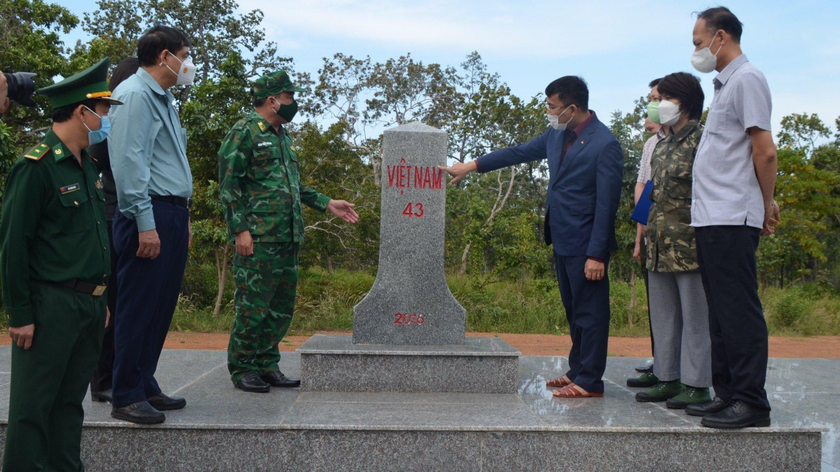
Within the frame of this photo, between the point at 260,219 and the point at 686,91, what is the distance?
2662 millimetres

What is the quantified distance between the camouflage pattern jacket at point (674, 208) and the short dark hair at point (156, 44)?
2.81 metres

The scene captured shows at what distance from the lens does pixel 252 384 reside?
13.8ft

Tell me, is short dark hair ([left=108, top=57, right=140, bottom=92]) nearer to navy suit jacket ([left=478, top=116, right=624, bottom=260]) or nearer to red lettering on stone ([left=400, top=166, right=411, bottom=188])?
red lettering on stone ([left=400, top=166, right=411, bottom=188])

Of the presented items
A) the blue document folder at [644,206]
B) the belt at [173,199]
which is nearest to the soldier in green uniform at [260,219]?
the belt at [173,199]

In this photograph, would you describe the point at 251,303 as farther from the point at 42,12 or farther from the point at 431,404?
the point at 42,12

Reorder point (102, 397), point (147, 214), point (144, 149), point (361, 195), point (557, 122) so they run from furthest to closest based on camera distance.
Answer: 1. point (361, 195)
2. point (557, 122)
3. point (102, 397)
4. point (144, 149)
5. point (147, 214)

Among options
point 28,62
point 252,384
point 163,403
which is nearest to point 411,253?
point 252,384

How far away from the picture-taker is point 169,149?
354 cm

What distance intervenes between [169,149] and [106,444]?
149 cm

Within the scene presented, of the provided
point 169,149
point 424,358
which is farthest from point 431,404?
point 169,149

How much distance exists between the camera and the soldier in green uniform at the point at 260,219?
4.19 m

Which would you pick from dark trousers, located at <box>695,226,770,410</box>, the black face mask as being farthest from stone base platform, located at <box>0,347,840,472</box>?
the black face mask

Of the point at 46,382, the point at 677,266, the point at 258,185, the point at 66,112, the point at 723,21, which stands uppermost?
the point at 723,21

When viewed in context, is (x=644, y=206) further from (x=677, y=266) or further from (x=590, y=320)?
(x=590, y=320)
